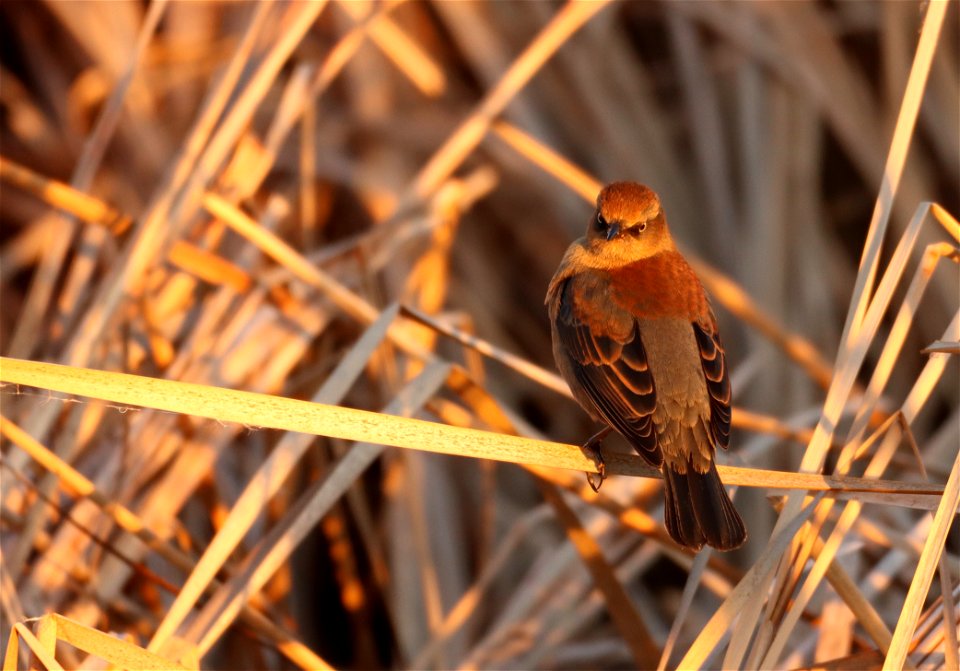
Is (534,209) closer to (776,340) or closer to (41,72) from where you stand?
(776,340)

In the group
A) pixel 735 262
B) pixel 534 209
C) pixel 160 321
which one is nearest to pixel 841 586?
pixel 160 321

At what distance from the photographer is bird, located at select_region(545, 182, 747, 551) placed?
2.92m

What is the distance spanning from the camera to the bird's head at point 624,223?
362 centimetres

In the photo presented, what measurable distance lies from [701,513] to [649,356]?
53cm

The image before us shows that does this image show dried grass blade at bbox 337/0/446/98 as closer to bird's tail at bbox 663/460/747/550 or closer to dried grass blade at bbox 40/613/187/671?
bird's tail at bbox 663/460/747/550

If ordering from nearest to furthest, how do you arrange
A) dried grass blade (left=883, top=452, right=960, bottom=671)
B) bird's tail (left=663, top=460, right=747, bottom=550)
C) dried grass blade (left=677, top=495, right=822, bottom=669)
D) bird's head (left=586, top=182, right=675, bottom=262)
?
dried grass blade (left=883, top=452, right=960, bottom=671) < dried grass blade (left=677, top=495, right=822, bottom=669) < bird's tail (left=663, top=460, right=747, bottom=550) < bird's head (left=586, top=182, right=675, bottom=262)

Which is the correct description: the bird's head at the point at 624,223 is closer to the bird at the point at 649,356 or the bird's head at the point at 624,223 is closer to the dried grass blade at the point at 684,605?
the bird at the point at 649,356

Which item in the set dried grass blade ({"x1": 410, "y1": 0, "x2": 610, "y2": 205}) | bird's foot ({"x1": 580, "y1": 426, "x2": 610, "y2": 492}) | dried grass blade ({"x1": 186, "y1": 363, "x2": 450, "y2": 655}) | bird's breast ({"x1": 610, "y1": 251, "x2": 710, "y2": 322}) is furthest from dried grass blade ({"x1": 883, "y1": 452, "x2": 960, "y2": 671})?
dried grass blade ({"x1": 410, "y1": 0, "x2": 610, "y2": 205})

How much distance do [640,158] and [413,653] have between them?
2.33 metres

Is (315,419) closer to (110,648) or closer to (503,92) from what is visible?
(110,648)

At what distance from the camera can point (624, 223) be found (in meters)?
3.62

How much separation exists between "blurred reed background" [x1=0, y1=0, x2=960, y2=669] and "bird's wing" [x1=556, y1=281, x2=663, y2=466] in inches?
5.8

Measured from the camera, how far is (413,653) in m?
4.09

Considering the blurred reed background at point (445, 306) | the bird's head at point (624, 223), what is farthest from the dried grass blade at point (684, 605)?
the bird's head at point (624, 223)
